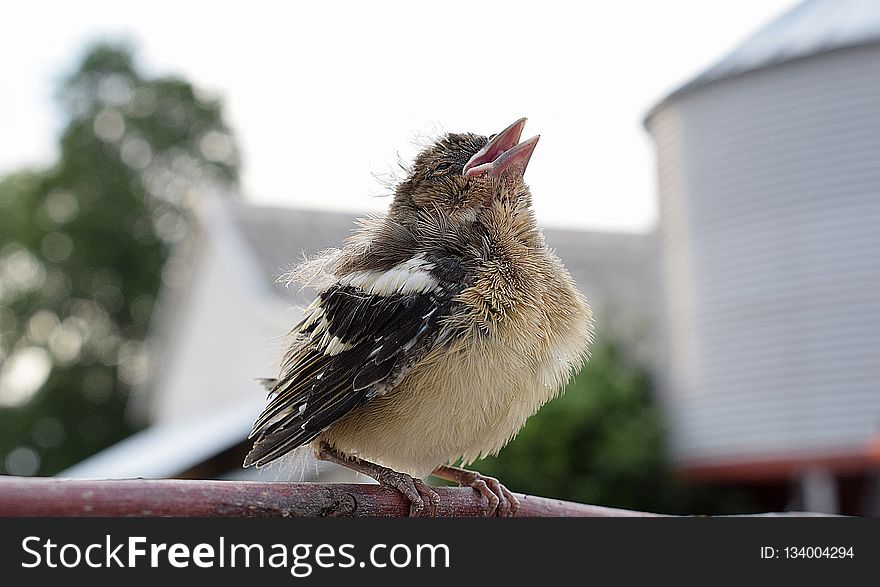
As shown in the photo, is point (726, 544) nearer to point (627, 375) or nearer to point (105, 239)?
point (627, 375)

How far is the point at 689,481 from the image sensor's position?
11.3 meters

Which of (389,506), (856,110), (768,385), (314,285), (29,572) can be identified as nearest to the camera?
(29,572)

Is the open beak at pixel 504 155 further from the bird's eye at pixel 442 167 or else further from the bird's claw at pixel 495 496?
the bird's claw at pixel 495 496

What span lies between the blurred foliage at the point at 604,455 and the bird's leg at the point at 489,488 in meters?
8.41

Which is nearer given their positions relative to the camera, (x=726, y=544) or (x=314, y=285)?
(x=726, y=544)

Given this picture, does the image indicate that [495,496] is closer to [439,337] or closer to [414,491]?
[414,491]

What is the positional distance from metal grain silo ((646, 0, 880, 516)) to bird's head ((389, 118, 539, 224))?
8.31 metres

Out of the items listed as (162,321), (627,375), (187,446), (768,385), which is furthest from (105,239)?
(768,385)

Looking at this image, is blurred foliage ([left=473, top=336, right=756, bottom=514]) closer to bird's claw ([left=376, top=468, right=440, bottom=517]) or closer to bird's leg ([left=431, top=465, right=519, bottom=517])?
bird's leg ([left=431, top=465, right=519, bottom=517])

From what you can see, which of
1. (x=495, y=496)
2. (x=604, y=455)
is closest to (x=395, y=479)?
(x=495, y=496)

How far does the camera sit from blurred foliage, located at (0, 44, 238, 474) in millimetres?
20625

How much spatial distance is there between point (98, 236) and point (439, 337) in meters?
20.1

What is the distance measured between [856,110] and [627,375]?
11.6 ft

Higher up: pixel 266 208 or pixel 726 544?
pixel 266 208
